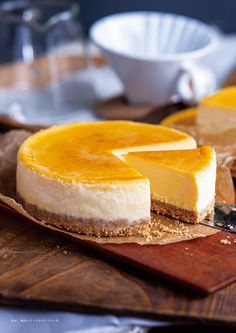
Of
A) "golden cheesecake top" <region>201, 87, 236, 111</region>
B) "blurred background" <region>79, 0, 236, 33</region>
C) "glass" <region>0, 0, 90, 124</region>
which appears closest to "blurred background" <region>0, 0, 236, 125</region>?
"glass" <region>0, 0, 90, 124</region>

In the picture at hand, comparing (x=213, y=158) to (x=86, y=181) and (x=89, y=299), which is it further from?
(x=89, y=299)

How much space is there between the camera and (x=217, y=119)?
1.46 meters

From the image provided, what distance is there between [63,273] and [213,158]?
33 centimetres

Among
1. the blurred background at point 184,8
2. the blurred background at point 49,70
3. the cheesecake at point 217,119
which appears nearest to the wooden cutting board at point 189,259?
the cheesecake at point 217,119

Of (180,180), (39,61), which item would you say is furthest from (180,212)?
(39,61)

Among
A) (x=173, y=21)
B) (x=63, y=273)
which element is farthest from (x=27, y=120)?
(x=63, y=273)

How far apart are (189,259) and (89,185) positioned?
19 cm

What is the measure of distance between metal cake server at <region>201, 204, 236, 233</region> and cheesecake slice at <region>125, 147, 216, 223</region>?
1 centimetres

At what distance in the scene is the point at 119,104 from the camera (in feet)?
6.49

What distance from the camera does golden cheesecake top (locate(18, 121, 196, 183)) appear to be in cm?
110

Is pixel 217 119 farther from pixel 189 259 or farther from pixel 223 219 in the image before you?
pixel 189 259

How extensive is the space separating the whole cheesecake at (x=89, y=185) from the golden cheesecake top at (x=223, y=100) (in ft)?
0.84

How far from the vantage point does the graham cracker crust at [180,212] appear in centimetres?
114

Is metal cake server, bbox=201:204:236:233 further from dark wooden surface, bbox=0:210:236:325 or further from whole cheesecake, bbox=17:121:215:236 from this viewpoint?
dark wooden surface, bbox=0:210:236:325
